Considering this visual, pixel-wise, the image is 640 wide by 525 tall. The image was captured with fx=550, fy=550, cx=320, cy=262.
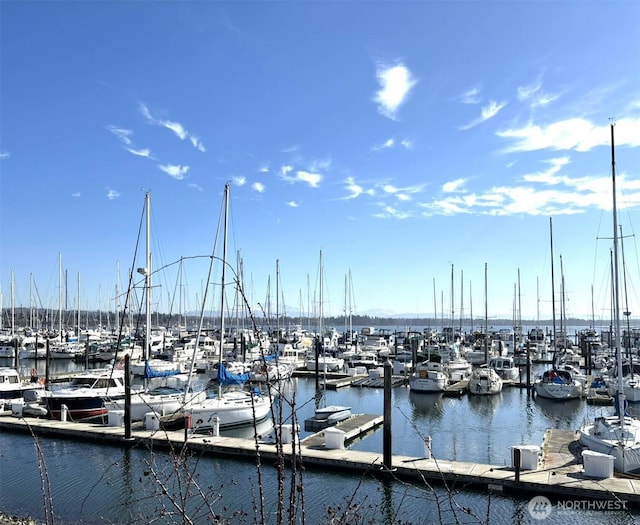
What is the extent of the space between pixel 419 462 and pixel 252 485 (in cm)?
1083

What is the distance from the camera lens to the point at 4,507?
1820 cm

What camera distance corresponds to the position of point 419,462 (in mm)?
20016

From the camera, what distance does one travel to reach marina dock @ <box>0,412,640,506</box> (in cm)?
1698

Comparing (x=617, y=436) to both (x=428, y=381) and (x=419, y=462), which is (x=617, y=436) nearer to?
(x=419, y=462)

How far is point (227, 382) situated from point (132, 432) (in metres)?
7.03

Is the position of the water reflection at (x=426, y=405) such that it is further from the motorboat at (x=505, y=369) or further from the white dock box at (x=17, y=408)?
the white dock box at (x=17, y=408)

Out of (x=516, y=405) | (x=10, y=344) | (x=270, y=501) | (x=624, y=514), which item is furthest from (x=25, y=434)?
(x=10, y=344)

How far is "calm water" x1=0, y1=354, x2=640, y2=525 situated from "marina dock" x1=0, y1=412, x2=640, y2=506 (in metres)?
0.42

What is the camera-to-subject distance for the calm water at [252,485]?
1636cm

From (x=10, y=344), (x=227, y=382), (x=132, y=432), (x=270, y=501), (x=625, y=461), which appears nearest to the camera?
(x=270, y=501)

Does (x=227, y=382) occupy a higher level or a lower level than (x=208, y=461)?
higher

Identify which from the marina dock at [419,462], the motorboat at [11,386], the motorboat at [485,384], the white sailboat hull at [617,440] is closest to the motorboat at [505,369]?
the motorboat at [485,384]

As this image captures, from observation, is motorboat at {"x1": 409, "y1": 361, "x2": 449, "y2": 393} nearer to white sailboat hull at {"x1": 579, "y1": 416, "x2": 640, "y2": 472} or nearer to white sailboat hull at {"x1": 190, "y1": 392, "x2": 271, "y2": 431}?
white sailboat hull at {"x1": 190, "y1": 392, "x2": 271, "y2": 431}

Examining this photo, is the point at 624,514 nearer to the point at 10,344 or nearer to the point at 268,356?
the point at 268,356
